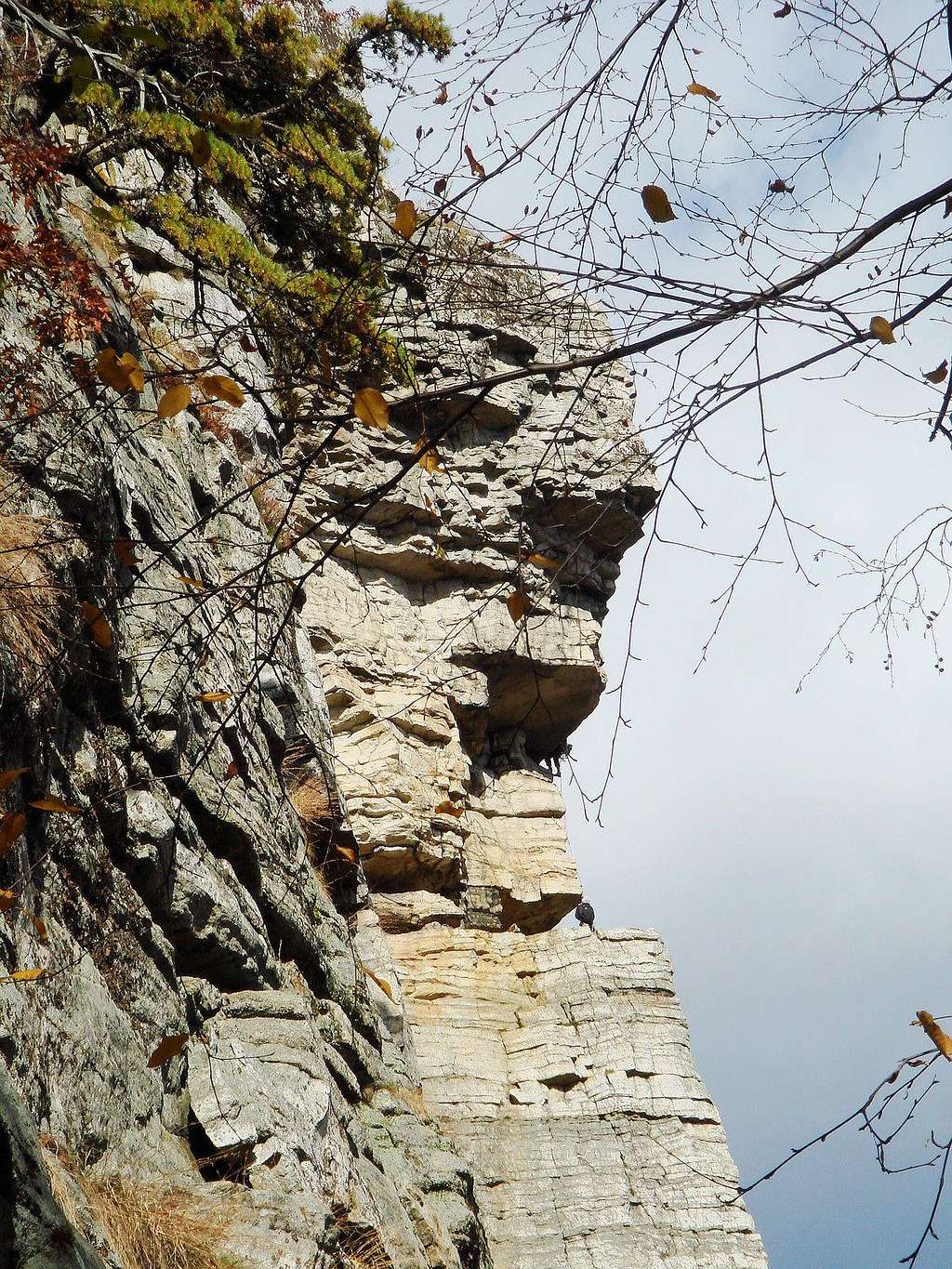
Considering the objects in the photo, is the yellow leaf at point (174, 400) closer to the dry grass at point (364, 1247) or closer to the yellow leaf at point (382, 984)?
the dry grass at point (364, 1247)

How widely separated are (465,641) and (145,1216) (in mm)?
12499

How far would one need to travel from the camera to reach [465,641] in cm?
1650

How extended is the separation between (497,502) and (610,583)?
8.15 ft

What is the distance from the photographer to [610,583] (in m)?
18.4

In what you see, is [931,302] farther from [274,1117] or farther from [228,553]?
[228,553]

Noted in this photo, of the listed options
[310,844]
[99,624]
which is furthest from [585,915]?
[99,624]

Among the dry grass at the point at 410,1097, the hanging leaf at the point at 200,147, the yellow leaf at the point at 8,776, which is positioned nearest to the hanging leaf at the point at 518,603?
the hanging leaf at the point at 200,147

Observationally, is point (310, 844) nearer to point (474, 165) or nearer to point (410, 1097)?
point (410, 1097)

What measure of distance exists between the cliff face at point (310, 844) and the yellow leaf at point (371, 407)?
0.67 feet

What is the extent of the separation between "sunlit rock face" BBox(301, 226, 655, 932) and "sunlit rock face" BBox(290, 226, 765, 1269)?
0.14ft

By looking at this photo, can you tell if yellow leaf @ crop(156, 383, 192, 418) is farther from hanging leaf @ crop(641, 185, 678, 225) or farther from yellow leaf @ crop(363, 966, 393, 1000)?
yellow leaf @ crop(363, 966, 393, 1000)

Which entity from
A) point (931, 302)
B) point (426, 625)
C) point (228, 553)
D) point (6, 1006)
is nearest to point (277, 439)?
point (228, 553)

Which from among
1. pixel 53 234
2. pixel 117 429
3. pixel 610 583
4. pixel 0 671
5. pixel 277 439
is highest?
pixel 610 583

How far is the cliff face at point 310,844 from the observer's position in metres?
4.26
